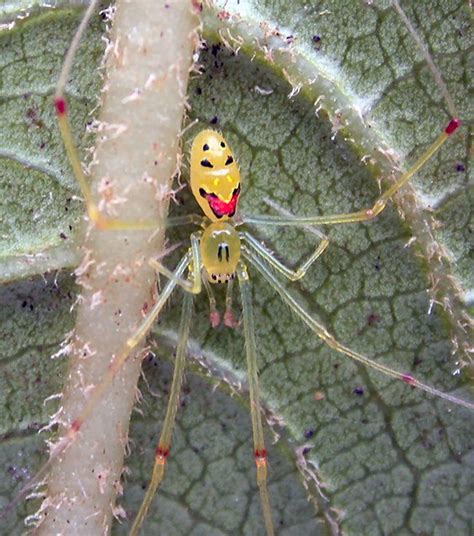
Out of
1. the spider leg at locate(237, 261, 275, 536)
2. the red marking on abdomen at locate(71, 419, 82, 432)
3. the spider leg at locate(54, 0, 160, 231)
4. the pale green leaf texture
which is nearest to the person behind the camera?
the spider leg at locate(54, 0, 160, 231)

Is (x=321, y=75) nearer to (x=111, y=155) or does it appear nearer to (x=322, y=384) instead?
(x=111, y=155)

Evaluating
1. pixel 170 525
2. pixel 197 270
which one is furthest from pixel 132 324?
pixel 170 525

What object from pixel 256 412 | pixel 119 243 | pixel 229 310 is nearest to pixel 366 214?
pixel 229 310

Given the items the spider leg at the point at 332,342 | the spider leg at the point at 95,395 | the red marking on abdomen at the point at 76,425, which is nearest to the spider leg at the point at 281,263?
the spider leg at the point at 332,342

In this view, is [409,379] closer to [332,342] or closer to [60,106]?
[332,342]

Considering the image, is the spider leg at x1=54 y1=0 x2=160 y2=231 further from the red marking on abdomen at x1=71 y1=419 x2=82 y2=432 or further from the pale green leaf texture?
the red marking on abdomen at x1=71 y1=419 x2=82 y2=432

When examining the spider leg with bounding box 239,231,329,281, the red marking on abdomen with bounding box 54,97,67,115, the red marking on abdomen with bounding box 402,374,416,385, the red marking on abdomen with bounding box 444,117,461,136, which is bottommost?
the red marking on abdomen with bounding box 54,97,67,115

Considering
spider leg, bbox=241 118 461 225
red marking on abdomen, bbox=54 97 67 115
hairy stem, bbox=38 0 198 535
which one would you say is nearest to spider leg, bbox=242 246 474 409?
spider leg, bbox=241 118 461 225
